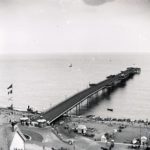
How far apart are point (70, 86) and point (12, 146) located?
316 ft

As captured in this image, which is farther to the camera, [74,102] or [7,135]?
[74,102]

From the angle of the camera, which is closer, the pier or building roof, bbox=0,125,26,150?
building roof, bbox=0,125,26,150

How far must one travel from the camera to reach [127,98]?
363 ft

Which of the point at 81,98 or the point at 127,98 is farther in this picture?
the point at 127,98

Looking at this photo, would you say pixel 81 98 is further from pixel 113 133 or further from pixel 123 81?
pixel 123 81

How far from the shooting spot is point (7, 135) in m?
50.9

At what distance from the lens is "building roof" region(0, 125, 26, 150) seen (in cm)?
4463

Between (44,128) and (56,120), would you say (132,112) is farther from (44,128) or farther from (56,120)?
(44,128)

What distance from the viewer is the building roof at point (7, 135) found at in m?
44.6

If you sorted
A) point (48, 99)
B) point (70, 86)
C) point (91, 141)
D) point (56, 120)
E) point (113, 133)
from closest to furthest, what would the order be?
point (91, 141) < point (113, 133) < point (56, 120) < point (48, 99) < point (70, 86)

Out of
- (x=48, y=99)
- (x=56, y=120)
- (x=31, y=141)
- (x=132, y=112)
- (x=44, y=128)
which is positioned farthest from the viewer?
(x=48, y=99)

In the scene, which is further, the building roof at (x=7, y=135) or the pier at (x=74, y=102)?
the pier at (x=74, y=102)

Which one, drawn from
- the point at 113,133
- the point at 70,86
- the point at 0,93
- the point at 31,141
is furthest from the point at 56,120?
the point at 70,86

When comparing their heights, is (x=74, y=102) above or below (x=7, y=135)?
above
